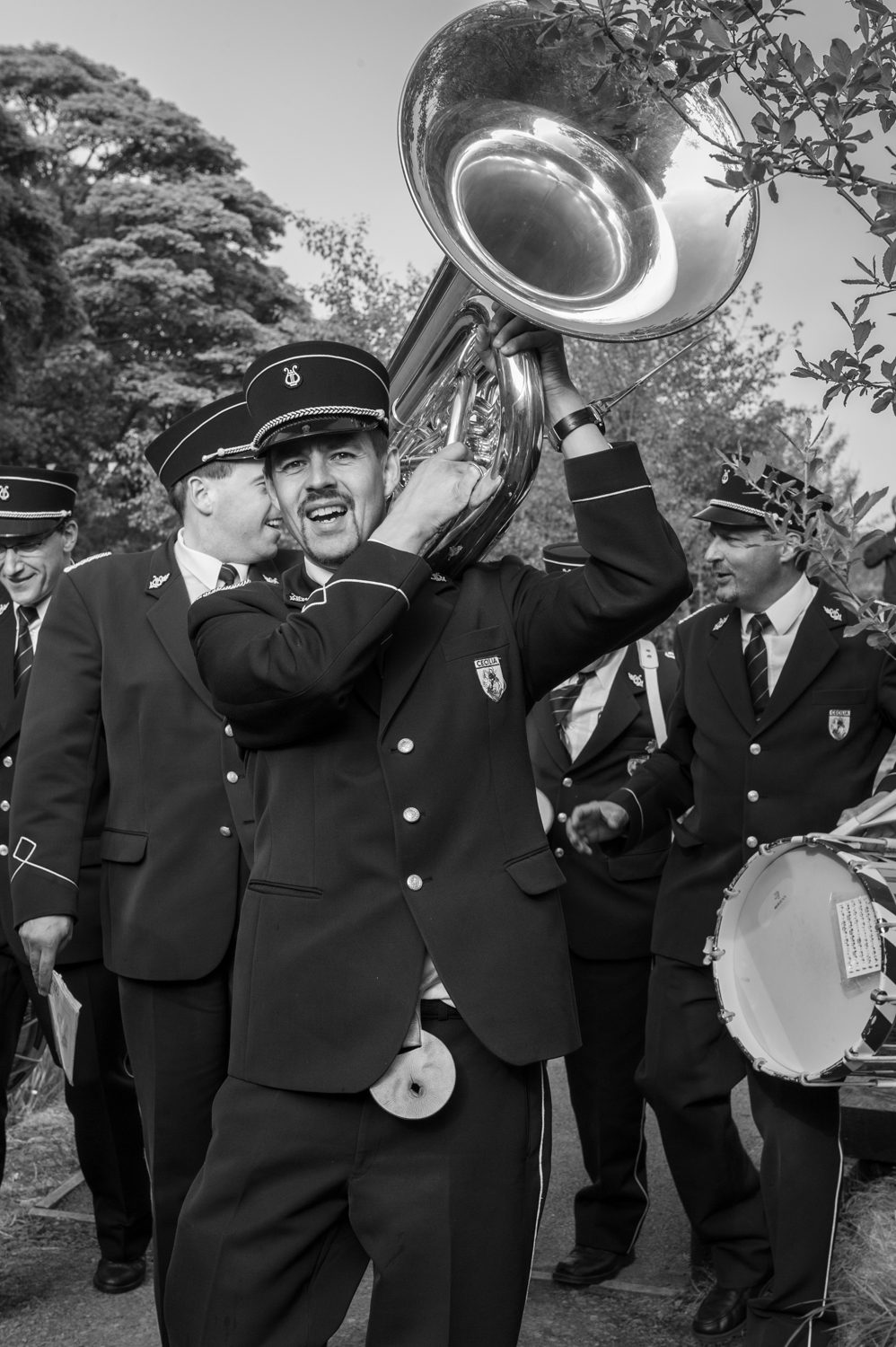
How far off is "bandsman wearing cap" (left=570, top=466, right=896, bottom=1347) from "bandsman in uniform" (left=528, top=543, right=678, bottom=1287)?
0.95 feet

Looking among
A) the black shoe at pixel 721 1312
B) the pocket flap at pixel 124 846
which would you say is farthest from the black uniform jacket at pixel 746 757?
the pocket flap at pixel 124 846

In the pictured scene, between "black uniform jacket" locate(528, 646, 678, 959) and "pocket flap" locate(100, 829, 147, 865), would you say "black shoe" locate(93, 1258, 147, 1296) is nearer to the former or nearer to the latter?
"pocket flap" locate(100, 829, 147, 865)

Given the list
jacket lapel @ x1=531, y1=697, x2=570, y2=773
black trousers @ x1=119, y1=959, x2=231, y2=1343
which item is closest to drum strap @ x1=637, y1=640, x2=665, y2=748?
jacket lapel @ x1=531, y1=697, x2=570, y2=773

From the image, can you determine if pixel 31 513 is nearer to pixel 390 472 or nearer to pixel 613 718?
pixel 613 718

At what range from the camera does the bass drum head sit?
3418 mm

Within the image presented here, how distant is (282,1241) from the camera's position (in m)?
2.55

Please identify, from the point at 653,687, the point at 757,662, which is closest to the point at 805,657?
the point at 757,662

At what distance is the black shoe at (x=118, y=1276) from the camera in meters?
4.55

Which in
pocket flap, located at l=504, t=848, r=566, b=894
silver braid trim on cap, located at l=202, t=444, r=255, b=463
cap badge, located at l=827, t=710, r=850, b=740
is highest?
silver braid trim on cap, located at l=202, t=444, r=255, b=463

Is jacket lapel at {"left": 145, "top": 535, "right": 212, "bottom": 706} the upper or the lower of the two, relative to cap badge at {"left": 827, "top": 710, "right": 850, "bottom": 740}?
upper

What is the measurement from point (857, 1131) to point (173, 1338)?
239 centimetres

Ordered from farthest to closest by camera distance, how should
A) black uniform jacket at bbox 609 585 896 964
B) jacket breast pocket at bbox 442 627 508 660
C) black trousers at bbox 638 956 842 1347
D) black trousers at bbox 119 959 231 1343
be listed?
black trousers at bbox 638 956 842 1347
black uniform jacket at bbox 609 585 896 964
black trousers at bbox 119 959 231 1343
jacket breast pocket at bbox 442 627 508 660

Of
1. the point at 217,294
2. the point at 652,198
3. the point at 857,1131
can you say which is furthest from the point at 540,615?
the point at 217,294

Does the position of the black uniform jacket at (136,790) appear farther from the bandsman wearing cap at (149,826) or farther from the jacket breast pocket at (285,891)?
the jacket breast pocket at (285,891)
